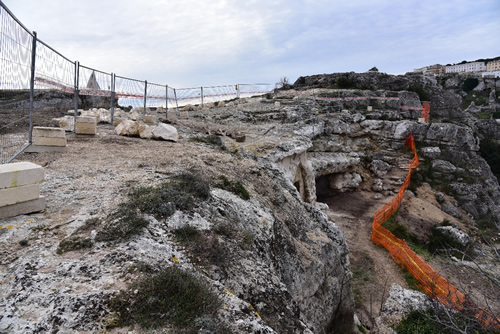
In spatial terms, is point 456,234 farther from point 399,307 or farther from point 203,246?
point 203,246

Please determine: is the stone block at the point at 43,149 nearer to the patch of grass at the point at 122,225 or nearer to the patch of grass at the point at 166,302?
the patch of grass at the point at 122,225

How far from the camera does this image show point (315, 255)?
7090 mm

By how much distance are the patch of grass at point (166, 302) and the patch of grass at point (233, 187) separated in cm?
338

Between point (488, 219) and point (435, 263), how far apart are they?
10.9 meters

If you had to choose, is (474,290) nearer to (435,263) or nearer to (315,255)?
(435,263)

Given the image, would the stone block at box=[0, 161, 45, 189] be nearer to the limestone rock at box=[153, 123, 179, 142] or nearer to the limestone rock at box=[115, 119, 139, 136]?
the limestone rock at box=[153, 123, 179, 142]

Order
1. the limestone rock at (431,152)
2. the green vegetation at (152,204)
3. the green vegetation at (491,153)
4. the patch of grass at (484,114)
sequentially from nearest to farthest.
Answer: the green vegetation at (152,204) < the limestone rock at (431,152) < the green vegetation at (491,153) < the patch of grass at (484,114)

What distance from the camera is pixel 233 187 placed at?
6.72 m

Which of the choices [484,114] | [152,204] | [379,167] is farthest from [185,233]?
[484,114]

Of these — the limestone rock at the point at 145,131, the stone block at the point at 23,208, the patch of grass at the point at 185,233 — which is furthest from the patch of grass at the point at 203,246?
the limestone rock at the point at 145,131

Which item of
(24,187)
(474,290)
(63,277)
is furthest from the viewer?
(474,290)

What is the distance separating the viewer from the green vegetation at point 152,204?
384 centimetres

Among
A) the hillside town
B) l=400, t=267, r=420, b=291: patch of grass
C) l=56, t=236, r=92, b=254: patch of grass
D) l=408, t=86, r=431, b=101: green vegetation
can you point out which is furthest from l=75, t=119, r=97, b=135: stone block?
the hillside town

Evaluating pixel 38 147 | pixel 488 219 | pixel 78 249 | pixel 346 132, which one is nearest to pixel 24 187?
pixel 78 249
